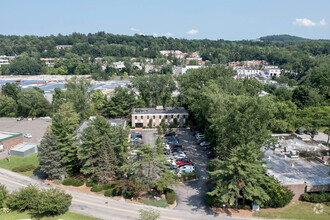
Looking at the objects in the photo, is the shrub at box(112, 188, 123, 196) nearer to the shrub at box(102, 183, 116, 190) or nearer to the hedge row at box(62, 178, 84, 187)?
the shrub at box(102, 183, 116, 190)

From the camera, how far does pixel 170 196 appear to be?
25.8 m

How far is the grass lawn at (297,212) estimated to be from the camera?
2316cm

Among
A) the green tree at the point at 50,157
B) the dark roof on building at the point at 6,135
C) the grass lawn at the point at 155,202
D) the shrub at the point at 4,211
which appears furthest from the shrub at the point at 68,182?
the dark roof on building at the point at 6,135

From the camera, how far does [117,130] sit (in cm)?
3025

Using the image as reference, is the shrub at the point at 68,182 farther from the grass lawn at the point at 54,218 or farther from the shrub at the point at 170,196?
the shrub at the point at 170,196

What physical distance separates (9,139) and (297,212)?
132ft

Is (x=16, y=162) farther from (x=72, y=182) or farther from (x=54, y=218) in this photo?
(x=54, y=218)

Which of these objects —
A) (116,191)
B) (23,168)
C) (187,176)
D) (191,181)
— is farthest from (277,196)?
(23,168)

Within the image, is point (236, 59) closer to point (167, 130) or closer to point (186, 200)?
point (167, 130)

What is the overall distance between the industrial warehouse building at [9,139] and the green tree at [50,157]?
13986mm

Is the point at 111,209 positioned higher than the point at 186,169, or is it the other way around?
the point at 186,169

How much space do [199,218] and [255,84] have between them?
32916 millimetres

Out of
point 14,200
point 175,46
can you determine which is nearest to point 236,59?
point 175,46

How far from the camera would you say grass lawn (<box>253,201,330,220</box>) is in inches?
912
